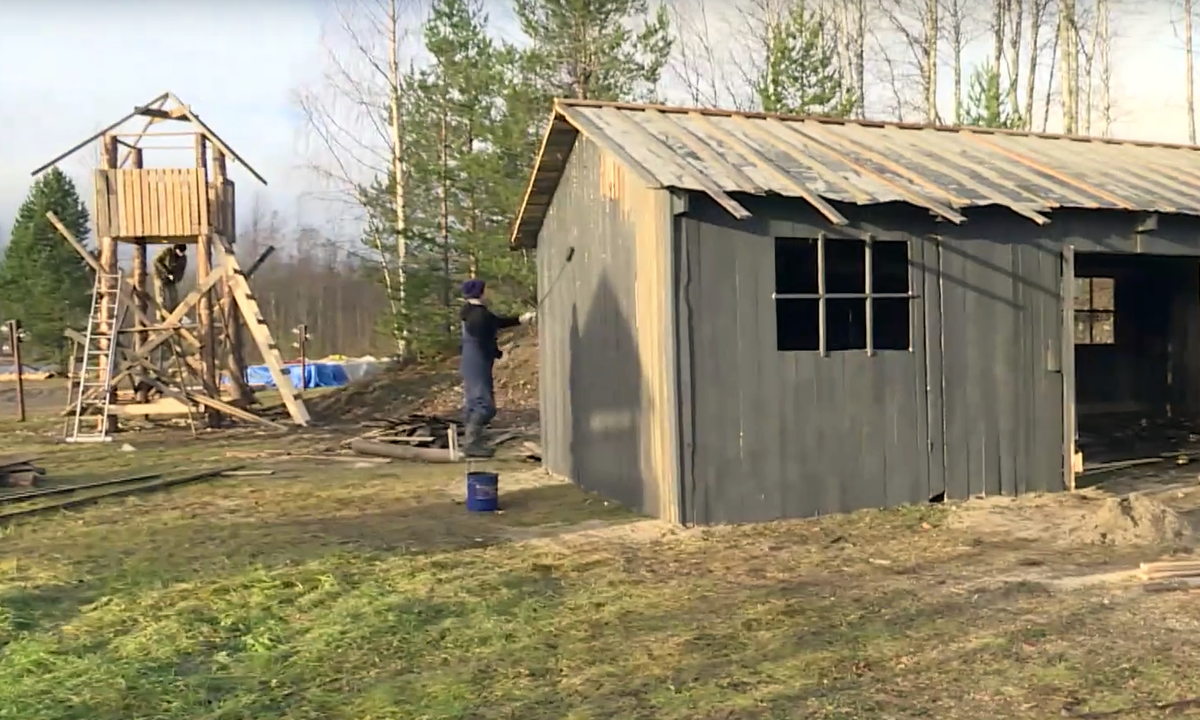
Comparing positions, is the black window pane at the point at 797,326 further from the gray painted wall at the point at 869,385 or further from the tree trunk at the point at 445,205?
the tree trunk at the point at 445,205

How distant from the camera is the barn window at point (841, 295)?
32.9 ft

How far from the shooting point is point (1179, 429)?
631 inches

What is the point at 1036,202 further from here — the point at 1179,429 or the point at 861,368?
the point at 1179,429

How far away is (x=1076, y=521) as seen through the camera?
9328mm

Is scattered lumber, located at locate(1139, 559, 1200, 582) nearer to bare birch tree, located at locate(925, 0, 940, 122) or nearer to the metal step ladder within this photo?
the metal step ladder

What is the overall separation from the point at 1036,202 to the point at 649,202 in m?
3.90

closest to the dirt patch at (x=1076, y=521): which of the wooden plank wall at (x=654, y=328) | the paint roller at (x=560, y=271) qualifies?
the wooden plank wall at (x=654, y=328)

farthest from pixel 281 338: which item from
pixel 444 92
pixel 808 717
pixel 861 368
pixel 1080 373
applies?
pixel 808 717

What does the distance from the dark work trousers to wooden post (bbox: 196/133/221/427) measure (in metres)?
10.9

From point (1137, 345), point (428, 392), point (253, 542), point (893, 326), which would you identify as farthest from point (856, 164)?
point (428, 392)

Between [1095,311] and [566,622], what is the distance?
45.1ft

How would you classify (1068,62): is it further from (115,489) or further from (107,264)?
(115,489)

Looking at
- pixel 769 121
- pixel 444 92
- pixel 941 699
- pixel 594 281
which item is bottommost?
pixel 941 699

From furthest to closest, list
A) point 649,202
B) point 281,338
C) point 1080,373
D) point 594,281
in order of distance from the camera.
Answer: point 281,338, point 1080,373, point 594,281, point 649,202
